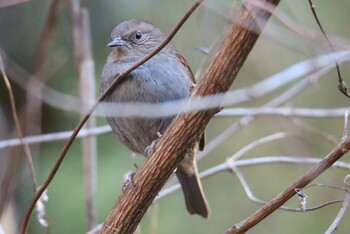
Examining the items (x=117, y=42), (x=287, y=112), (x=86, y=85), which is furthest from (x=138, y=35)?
(x=287, y=112)

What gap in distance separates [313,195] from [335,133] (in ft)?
1.96

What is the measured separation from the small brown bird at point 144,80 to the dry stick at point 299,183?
589 millimetres

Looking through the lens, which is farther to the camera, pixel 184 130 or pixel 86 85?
pixel 86 85

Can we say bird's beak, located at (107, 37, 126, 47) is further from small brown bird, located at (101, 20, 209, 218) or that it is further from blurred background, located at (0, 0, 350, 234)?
blurred background, located at (0, 0, 350, 234)

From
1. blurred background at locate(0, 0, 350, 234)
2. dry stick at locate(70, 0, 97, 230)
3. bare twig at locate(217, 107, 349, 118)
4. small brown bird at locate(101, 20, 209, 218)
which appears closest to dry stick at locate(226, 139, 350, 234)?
small brown bird at locate(101, 20, 209, 218)

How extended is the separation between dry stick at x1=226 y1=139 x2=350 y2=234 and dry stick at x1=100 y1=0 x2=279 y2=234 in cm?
35

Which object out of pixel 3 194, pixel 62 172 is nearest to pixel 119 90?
pixel 3 194

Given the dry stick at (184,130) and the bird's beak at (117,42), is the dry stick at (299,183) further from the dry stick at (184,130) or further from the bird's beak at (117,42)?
the bird's beak at (117,42)

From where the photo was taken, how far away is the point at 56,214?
544 cm

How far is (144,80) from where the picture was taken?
3410 millimetres

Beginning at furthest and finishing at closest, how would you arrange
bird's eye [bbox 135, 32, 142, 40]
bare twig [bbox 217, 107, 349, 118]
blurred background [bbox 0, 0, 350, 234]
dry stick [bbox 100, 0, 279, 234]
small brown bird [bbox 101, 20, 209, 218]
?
blurred background [bbox 0, 0, 350, 234] → bird's eye [bbox 135, 32, 142, 40] → bare twig [bbox 217, 107, 349, 118] → small brown bird [bbox 101, 20, 209, 218] → dry stick [bbox 100, 0, 279, 234]

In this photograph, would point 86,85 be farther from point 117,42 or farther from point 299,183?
point 299,183

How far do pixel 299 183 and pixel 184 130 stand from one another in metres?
0.45

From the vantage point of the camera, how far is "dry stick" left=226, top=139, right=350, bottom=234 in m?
2.36
